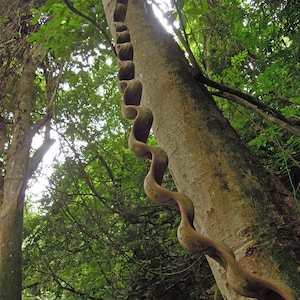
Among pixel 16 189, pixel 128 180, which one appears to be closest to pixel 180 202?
pixel 16 189

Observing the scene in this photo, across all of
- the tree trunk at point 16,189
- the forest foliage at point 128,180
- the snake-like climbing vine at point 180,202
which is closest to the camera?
the snake-like climbing vine at point 180,202

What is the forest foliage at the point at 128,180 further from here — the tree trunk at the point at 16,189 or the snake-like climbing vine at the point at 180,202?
the snake-like climbing vine at the point at 180,202

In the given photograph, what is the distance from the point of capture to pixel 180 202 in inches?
14.4

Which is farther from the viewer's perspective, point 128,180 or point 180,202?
point 128,180

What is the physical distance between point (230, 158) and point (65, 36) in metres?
1.10

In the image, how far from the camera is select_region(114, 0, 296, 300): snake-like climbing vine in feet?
0.99

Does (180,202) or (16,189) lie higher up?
(16,189)

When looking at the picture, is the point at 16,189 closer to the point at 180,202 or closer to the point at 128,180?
the point at 128,180

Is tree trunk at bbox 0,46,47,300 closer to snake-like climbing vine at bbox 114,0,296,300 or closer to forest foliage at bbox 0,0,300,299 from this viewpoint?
forest foliage at bbox 0,0,300,299

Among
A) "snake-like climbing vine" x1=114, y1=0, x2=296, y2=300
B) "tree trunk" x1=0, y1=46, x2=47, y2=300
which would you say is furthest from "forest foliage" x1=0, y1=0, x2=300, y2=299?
"snake-like climbing vine" x1=114, y1=0, x2=296, y2=300

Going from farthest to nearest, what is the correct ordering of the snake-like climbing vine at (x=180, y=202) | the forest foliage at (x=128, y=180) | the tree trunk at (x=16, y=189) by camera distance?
the forest foliage at (x=128, y=180), the tree trunk at (x=16, y=189), the snake-like climbing vine at (x=180, y=202)

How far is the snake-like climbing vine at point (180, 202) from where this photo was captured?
0.99 feet

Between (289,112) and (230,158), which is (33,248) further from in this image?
(230,158)

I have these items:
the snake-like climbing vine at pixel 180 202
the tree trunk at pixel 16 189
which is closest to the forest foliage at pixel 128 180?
the tree trunk at pixel 16 189
